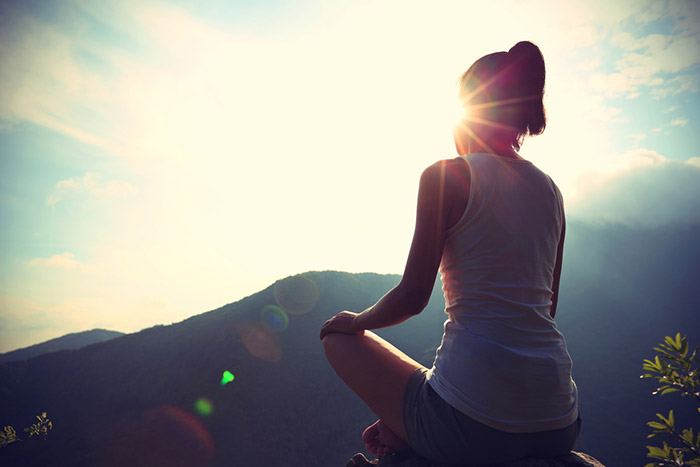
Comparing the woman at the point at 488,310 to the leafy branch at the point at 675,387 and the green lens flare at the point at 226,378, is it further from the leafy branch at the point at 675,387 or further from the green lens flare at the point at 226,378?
the green lens flare at the point at 226,378

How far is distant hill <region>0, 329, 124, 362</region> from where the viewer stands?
46919 mm

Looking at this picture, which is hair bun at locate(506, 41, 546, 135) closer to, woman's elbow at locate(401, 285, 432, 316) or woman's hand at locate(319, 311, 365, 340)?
woman's elbow at locate(401, 285, 432, 316)

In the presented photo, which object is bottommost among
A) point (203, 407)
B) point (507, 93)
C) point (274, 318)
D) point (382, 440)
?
point (203, 407)

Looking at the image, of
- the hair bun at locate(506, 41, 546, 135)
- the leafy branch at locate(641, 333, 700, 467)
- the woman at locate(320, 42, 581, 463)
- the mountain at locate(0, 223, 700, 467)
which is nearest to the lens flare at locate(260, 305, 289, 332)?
the mountain at locate(0, 223, 700, 467)

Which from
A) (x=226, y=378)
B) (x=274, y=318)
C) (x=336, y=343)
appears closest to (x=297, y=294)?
(x=274, y=318)

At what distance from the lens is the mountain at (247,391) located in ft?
56.6

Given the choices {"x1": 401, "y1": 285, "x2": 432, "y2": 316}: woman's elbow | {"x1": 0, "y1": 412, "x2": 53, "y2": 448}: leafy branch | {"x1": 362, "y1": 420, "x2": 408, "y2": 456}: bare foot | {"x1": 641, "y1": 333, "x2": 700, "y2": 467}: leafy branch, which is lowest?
{"x1": 0, "y1": 412, "x2": 53, "y2": 448}: leafy branch

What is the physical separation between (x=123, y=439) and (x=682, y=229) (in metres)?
81.7

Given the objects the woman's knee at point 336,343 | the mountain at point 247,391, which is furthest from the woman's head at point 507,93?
the mountain at point 247,391

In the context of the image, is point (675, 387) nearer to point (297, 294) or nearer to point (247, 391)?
point (247, 391)

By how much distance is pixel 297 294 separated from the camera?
94.7ft

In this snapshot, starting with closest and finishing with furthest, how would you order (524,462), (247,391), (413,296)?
(524,462) → (413,296) → (247,391)

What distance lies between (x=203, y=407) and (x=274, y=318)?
26.3 feet

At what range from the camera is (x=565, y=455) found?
1552 mm
